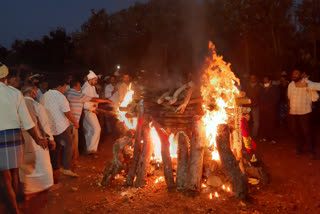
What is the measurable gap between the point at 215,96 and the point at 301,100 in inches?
104

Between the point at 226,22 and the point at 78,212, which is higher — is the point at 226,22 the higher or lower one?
the higher one

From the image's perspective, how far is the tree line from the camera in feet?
50.6

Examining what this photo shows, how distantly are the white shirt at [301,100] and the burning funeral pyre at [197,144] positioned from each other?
185 cm

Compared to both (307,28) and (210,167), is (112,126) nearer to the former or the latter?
(210,167)

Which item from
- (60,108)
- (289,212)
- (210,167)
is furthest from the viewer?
(60,108)

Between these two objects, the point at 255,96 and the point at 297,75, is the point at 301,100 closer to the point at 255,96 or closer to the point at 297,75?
the point at 297,75

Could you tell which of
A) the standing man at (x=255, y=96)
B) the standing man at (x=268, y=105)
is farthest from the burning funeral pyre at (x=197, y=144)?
the standing man at (x=268, y=105)

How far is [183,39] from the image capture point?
70.1 ft

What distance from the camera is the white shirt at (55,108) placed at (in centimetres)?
535

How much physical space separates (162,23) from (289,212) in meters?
20.2

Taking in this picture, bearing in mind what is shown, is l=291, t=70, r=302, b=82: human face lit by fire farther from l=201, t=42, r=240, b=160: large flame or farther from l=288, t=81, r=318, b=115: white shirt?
l=201, t=42, r=240, b=160: large flame

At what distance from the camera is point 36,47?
65.3 feet

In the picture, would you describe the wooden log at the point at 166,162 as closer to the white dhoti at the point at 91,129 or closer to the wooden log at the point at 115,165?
the wooden log at the point at 115,165

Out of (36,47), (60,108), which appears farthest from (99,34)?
(60,108)
